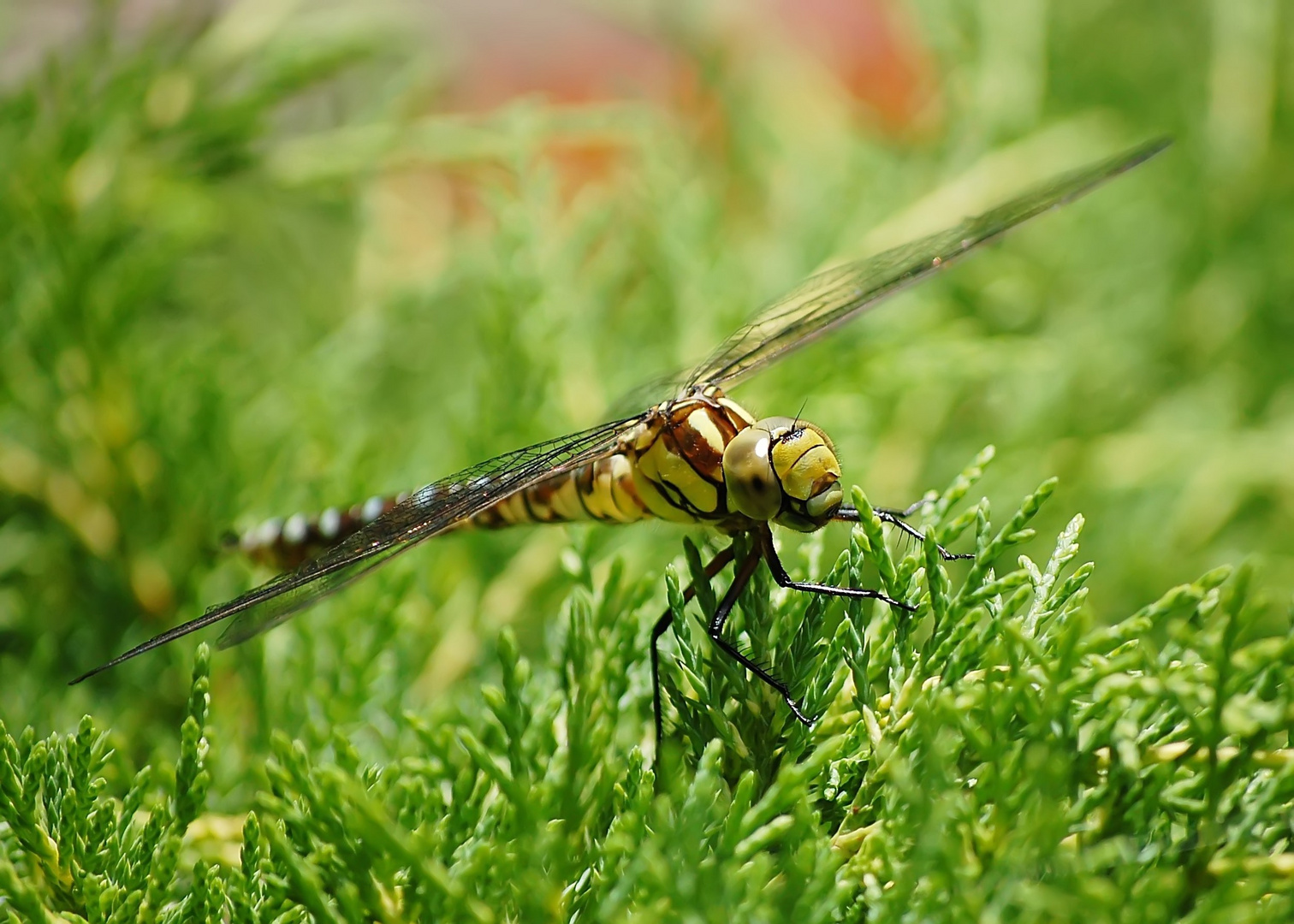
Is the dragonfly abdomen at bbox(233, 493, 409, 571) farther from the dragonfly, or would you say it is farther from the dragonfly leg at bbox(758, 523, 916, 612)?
the dragonfly leg at bbox(758, 523, 916, 612)

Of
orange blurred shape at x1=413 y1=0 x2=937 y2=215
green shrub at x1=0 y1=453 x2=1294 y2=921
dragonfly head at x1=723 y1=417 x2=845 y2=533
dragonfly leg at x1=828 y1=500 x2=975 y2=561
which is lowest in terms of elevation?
green shrub at x1=0 y1=453 x2=1294 y2=921

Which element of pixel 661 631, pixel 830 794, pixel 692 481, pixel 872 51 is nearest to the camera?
pixel 830 794

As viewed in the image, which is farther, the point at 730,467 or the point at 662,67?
the point at 662,67

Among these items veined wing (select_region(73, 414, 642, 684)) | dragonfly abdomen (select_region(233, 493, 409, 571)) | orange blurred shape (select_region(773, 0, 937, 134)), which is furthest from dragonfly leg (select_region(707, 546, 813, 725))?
orange blurred shape (select_region(773, 0, 937, 134))

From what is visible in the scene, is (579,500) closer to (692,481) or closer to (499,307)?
(692,481)

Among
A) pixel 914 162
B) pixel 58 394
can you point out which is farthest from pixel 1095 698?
pixel 914 162

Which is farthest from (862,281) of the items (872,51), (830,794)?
(872,51)
